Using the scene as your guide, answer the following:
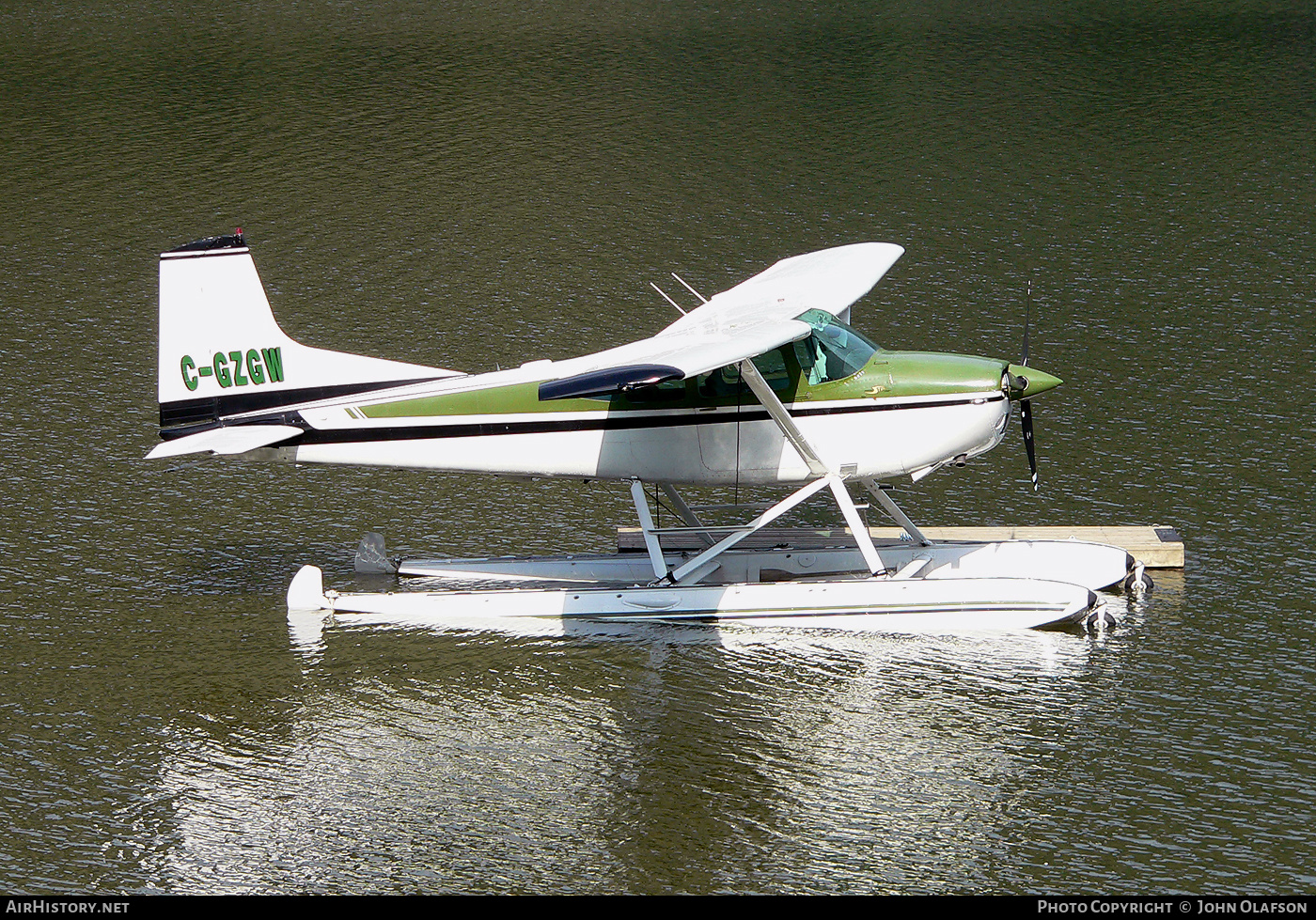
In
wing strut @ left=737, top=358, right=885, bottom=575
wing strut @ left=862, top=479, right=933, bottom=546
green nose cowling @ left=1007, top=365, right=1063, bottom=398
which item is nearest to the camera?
wing strut @ left=737, top=358, right=885, bottom=575

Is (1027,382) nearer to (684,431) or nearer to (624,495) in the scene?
(684,431)

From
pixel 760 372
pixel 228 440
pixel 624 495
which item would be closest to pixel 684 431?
pixel 760 372

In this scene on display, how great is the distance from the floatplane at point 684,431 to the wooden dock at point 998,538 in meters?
0.60

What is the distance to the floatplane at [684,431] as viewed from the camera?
12141mm

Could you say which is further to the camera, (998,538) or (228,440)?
(998,538)

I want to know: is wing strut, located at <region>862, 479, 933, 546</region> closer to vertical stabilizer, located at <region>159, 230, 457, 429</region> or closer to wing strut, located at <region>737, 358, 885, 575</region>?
wing strut, located at <region>737, 358, 885, 575</region>

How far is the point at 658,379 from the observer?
1056 centimetres

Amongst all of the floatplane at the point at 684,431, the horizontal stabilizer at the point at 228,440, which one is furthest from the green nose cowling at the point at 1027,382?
the horizontal stabilizer at the point at 228,440

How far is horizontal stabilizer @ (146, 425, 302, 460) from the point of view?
12086 mm

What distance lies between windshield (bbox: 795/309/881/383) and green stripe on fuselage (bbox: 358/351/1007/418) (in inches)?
2.2

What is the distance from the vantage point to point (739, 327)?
1219 cm

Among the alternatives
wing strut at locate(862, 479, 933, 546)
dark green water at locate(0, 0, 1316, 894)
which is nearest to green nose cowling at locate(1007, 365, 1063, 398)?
wing strut at locate(862, 479, 933, 546)

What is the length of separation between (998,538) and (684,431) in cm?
332

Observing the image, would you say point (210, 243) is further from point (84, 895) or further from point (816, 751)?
point (816, 751)
